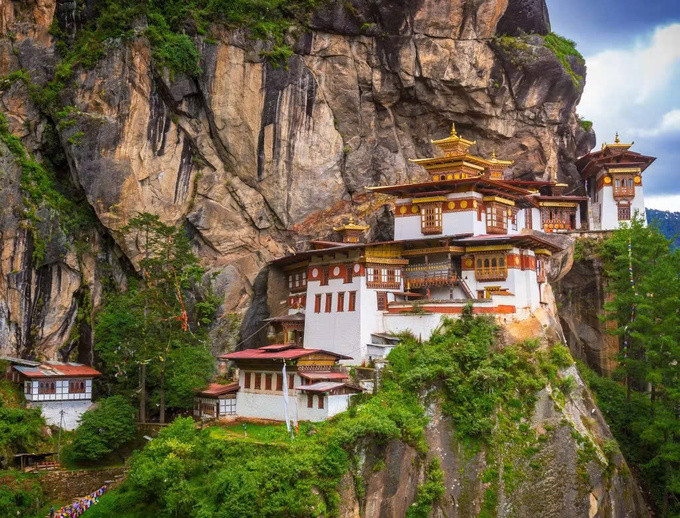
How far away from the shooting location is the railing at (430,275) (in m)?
44.3

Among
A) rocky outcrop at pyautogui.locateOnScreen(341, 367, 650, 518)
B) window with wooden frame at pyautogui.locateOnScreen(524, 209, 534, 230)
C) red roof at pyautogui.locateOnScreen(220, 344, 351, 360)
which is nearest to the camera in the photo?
rocky outcrop at pyautogui.locateOnScreen(341, 367, 650, 518)

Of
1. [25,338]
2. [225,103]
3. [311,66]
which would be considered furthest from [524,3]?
[25,338]

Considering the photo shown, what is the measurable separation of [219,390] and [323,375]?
626cm

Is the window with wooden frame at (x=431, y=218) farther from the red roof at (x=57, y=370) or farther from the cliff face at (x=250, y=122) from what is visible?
the red roof at (x=57, y=370)

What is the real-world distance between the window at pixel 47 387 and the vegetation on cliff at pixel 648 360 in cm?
2969

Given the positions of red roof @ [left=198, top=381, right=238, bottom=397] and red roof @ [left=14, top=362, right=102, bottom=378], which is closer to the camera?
red roof @ [left=198, top=381, right=238, bottom=397]

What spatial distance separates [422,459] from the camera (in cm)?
3462

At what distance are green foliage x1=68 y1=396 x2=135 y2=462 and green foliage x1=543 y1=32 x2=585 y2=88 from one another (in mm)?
36763

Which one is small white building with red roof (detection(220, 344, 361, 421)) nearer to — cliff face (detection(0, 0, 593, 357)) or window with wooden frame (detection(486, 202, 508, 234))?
cliff face (detection(0, 0, 593, 357))

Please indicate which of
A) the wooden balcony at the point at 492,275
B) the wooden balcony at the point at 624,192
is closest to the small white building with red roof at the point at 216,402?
the wooden balcony at the point at 492,275

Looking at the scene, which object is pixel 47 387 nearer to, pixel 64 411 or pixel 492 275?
pixel 64 411

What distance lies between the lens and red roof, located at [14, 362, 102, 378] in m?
41.2

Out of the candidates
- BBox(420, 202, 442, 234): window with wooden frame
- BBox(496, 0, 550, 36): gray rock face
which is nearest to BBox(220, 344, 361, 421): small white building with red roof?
BBox(420, 202, 442, 234): window with wooden frame

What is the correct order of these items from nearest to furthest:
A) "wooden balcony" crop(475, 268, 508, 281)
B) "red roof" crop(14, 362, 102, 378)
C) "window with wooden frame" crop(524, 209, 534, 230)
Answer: "red roof" crop(14, 362, 102, 378) → "wooden balcony" crop(475, 268, 508, 281) → "window with wooden frame" crop(524, 209, 534, 230)
